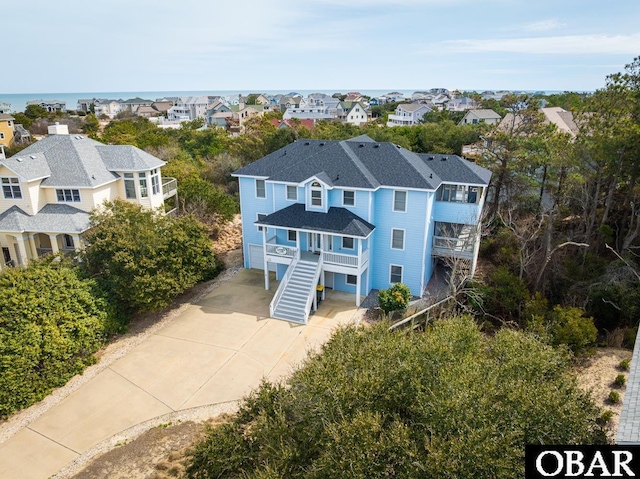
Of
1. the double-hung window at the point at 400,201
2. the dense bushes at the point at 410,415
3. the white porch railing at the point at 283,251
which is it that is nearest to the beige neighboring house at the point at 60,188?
the white porch railing at the point at 283,251

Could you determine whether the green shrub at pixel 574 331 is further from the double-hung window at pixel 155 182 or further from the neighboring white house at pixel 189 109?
the neighboring white house at pixel 189 109

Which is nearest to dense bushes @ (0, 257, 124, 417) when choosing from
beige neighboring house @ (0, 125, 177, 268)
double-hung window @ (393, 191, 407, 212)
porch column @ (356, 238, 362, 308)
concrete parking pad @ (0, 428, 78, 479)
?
concrete parking pad @ (0, 428, 78, 479)

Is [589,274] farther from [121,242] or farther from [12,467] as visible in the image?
[12,467]

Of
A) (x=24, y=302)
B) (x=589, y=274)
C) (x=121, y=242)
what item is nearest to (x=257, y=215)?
(x=121, y=242)

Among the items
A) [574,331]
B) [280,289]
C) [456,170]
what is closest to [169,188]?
[280,289]

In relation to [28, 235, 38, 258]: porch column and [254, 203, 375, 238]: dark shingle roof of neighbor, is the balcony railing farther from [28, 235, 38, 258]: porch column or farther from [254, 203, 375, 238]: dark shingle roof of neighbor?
[254, 203, 375, 238]: dark shingle roof of neighbor

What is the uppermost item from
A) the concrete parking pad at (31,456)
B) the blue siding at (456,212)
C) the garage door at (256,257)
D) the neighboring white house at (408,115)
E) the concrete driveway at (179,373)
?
the neighboring white house at (408,115)
